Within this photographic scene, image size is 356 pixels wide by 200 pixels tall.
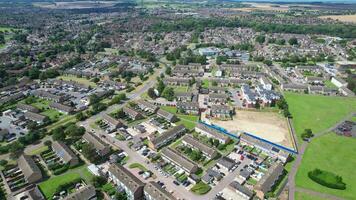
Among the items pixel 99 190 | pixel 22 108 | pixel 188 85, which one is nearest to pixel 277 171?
pixel 99 190

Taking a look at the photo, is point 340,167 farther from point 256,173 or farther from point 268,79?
point 268,79

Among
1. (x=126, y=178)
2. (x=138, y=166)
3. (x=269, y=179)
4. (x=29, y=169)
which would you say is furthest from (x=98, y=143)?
(x=269, y=179)

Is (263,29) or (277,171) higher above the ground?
(263,29)

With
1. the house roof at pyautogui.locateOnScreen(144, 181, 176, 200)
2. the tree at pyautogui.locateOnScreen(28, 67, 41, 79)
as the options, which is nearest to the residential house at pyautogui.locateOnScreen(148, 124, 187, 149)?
the house roof at pyautogui.locateOnScreen(144, 181, 176, 200)

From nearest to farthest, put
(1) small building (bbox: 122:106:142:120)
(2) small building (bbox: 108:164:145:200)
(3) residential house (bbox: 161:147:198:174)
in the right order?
(2) small building (bbox: 108:164:145:200) < (3) residential house (bbox: 161:147:198:174) < (1) small building (bbox: 122:106:142:120)

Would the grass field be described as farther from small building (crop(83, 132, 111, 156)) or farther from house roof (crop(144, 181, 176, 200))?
house roof (crop(144, 181, 176, 200))

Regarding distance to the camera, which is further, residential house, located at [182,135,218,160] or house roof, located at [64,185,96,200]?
residential house, located at [182,135,218,160]
